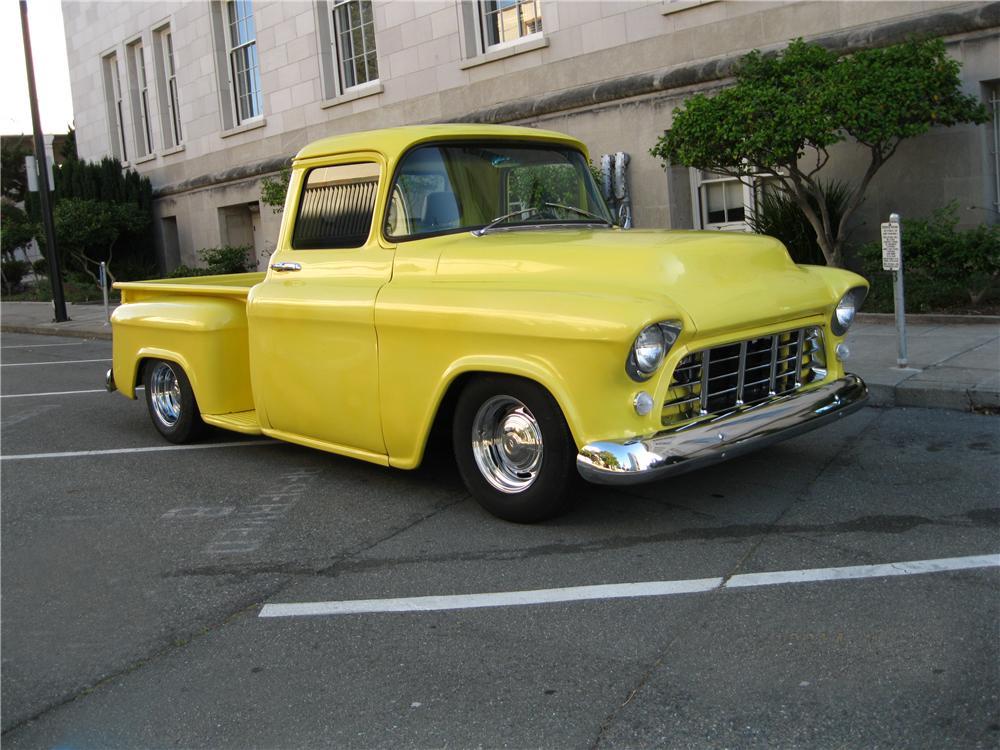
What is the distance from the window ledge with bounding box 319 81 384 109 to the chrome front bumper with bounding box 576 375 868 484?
13.7 m

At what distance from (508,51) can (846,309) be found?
1043 cm

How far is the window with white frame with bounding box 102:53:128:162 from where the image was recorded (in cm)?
2600

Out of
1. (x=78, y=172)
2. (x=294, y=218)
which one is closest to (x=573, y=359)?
(x=294, y=218)

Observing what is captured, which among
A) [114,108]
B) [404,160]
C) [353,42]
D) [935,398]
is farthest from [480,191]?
[114,108]

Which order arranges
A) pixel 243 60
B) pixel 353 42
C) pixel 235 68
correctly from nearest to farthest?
pixel 353 42, pixel 243 60, pixel 235 68

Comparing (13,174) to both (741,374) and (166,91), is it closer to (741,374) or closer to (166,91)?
(166,91)

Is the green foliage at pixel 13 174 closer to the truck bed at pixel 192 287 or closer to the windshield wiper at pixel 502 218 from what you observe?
the truck bed at pixel 192 287

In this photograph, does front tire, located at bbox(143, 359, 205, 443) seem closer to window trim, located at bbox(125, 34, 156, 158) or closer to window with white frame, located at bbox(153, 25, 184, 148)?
window with white frame, located at bbox(153, 25, 184, 148)

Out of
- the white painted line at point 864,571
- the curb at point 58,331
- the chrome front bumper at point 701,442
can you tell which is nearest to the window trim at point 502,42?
the curb at point 58,331

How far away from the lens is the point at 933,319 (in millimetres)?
9367

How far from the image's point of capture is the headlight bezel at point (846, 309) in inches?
203

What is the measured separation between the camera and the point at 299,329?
218 inches

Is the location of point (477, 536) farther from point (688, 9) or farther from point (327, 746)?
point (688, 9)

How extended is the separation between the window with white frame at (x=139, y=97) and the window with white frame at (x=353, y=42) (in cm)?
858
